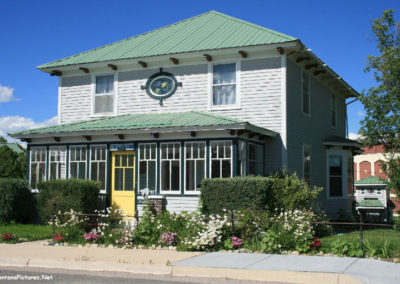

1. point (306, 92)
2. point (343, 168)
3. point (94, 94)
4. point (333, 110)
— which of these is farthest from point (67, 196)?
point (333, 110)

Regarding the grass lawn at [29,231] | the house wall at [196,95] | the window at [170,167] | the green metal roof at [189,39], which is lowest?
the grass lawn at [29,231]

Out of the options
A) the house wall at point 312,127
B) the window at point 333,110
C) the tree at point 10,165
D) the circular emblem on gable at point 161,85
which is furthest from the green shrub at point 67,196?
the tree at point 10,165

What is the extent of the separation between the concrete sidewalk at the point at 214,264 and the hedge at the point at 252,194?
8.63ft

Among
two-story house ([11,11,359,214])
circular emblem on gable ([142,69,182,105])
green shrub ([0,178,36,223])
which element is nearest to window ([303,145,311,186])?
two-story house ([11,11,359,214])

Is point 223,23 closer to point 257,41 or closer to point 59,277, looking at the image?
point 257,41

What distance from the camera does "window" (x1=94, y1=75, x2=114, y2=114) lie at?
20062 mm

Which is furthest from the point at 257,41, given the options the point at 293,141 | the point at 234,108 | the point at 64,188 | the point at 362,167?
the point at 362,167

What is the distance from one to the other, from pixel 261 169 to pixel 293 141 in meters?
1.82

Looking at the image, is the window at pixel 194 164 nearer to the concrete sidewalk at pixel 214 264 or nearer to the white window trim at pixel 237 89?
the white window trim at pixel 237 89

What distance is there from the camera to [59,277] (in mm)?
9219

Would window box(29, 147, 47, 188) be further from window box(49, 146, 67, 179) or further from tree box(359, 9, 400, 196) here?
tree box(359, 9, 400, 196)

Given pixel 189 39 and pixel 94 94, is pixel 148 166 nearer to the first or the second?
pixel 94 94

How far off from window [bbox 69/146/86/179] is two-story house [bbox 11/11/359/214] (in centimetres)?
4

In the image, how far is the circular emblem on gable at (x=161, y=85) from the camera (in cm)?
1889
